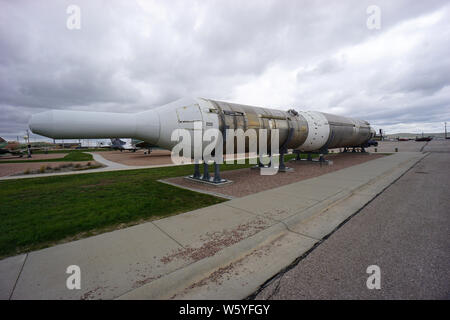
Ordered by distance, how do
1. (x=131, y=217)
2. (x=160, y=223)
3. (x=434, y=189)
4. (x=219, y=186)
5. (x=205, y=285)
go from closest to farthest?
(x=205, y=285), (x=160, y=223), (x=131, y=217), (x=434, y=189), (x=219, y=186)

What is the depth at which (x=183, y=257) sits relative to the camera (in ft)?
8.96

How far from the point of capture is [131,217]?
435cm

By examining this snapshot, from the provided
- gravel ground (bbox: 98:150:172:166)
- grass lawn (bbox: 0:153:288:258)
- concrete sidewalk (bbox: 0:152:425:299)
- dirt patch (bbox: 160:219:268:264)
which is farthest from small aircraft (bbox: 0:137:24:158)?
dirt patch (bbox: 160:219:268:264)

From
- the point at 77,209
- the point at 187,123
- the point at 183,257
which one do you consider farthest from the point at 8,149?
the point at 183,257

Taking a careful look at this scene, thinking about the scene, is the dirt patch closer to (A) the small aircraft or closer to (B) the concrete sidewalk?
(B) the concrete sidewalk

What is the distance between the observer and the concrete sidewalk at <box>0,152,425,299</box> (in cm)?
221

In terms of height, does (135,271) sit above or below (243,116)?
below

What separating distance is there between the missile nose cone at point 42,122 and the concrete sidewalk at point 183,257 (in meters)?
2.19

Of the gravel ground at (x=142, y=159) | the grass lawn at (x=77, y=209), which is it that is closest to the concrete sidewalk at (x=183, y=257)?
the grass lawn at (x=77, y=209)

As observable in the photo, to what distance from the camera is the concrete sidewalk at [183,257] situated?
2.21m

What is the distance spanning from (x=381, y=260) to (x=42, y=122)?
6.15m
